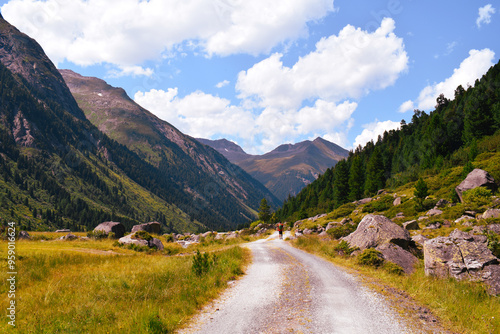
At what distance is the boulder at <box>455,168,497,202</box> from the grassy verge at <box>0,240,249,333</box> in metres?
38.3

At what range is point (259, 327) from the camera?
7305 millimetres

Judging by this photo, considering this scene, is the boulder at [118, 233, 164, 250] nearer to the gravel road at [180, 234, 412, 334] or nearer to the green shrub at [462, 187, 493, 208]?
the gravel road at [180, 234, 412, 334]

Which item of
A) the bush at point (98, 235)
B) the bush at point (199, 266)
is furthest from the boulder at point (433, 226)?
the bush at point (98, 235)

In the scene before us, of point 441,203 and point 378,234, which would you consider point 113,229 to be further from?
point 441,203

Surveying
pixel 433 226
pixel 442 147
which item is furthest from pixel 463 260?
pixel 442 147

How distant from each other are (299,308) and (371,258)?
347 inches

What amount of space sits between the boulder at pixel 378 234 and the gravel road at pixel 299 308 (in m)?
5.97

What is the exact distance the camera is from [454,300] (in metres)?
8.81

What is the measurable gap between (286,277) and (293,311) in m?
5.07

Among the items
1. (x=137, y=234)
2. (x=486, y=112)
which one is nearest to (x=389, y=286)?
(x=137, y=234)

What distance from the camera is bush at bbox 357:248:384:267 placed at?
606 inches

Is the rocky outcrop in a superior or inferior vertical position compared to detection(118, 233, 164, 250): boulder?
superior

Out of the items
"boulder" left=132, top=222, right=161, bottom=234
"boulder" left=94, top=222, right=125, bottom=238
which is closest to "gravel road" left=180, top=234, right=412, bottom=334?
"boulder" left=94, top=222, right=125, bottom=238

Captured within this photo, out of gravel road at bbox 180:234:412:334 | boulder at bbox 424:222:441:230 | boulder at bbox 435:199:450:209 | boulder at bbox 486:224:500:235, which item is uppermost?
boulder at bbox 435:199:450:209
